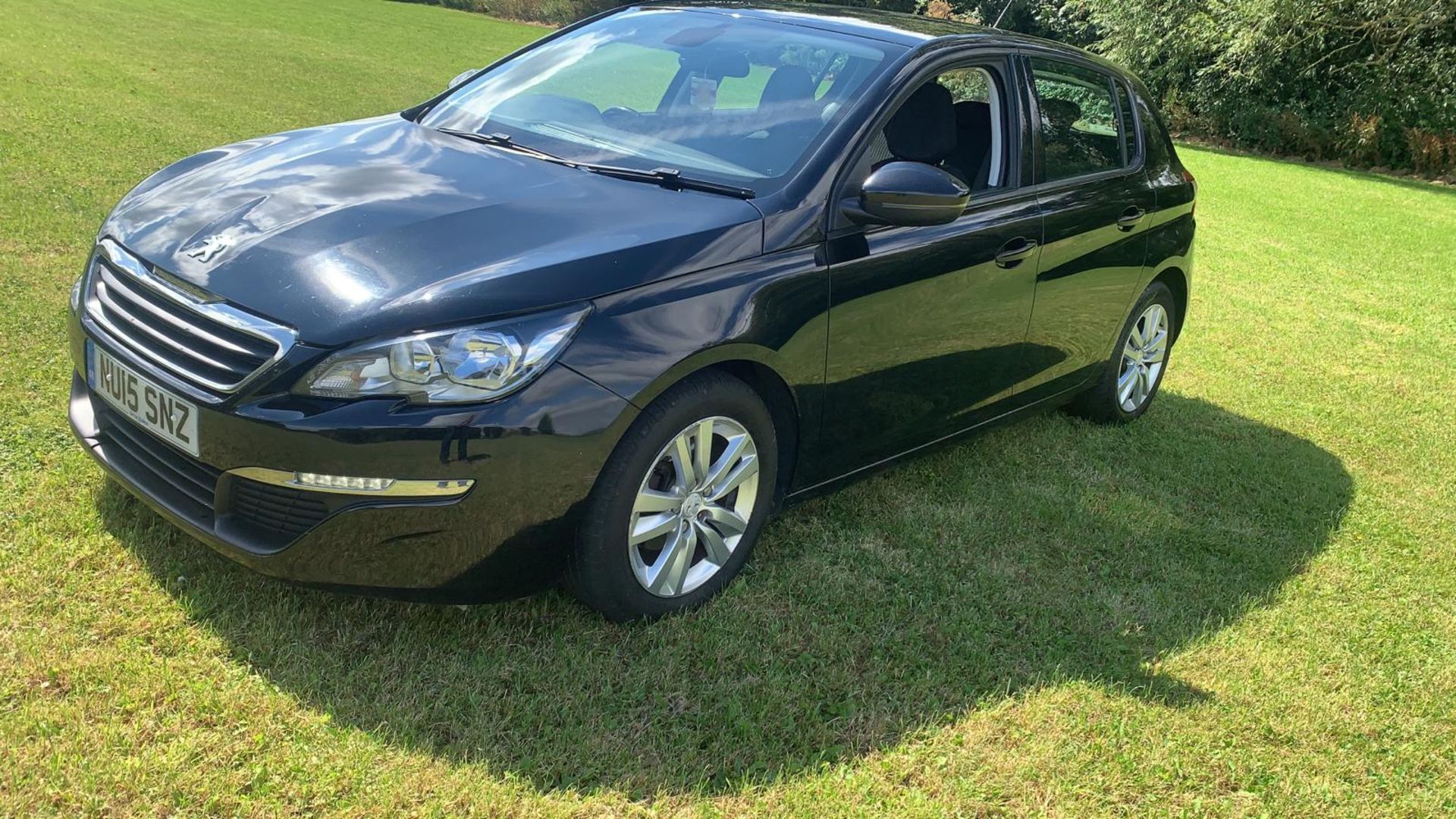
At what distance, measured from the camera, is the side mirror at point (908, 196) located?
348cm

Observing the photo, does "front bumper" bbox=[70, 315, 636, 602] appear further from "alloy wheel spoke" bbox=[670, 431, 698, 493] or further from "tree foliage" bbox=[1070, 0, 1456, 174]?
"tree foliage" bbox=[1070, 0, 1456, 174]

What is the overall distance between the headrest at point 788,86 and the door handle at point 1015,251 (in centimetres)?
91

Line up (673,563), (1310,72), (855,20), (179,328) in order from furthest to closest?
(1310,72), (855,20), (673,563), (179,328)

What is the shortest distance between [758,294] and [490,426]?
900mm

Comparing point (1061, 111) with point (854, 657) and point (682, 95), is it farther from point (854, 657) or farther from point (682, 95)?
point (854, 657)

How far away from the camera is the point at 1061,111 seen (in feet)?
15.5

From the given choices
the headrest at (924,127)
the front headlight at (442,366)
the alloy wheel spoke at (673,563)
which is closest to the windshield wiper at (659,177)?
the headrest at (924,127)

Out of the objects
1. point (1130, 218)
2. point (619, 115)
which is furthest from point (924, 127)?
point (1130, 218)

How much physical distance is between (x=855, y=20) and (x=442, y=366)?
92.4 inches

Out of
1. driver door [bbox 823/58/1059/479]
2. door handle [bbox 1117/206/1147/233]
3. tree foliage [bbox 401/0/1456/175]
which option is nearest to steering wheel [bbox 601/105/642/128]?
driver door [bbox 823/58/1059/479]

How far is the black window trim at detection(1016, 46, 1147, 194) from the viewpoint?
445 centimetres

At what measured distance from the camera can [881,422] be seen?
392 centimetres

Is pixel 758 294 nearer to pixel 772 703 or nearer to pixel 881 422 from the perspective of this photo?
pixel 881 422

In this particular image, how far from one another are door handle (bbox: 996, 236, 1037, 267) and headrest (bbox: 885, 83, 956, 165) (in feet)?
1.28
